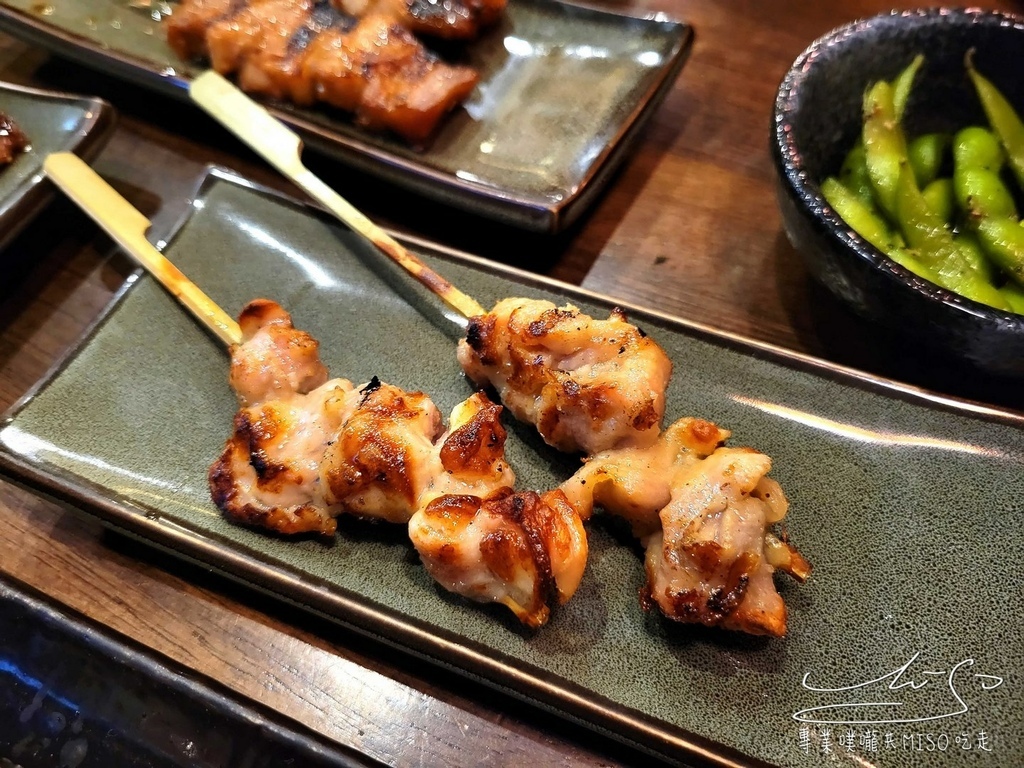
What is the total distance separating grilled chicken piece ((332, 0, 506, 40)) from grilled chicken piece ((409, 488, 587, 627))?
7.87 feet

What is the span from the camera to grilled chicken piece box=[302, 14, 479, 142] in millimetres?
2840

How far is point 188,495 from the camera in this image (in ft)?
6.61

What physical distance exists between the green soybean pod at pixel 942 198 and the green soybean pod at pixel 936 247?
10 cm

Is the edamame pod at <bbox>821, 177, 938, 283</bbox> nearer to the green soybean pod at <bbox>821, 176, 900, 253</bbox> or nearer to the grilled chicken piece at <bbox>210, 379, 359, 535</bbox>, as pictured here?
the green soybean pod at <bbox>821, 176, 900, 253</bbox>

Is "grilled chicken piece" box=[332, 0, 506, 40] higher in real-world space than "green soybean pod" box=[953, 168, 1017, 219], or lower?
higher

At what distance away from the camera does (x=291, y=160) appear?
2.60m

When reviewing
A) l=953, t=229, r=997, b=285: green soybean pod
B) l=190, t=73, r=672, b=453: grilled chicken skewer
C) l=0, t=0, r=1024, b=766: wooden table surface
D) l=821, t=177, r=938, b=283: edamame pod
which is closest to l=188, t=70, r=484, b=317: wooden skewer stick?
l=190, t=73, r=672, b=453: grilled chicken skewer

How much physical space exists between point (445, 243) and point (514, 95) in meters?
0.83

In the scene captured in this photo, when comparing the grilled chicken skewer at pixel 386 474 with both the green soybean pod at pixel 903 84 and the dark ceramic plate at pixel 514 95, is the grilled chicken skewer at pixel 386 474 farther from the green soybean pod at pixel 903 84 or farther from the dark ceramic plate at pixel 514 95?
the green soybean pod at pixel 903 84

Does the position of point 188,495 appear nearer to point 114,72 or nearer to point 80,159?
point 80,159

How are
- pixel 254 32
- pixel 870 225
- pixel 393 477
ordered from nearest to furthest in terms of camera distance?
pixel 393 477 → pixel 870 225 → pixel 254 32

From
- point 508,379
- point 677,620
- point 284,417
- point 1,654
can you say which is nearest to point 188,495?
point 284,417

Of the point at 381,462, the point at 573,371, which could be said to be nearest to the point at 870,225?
the point at 573,371

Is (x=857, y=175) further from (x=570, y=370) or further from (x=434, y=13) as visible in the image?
(x=434, y=13)
